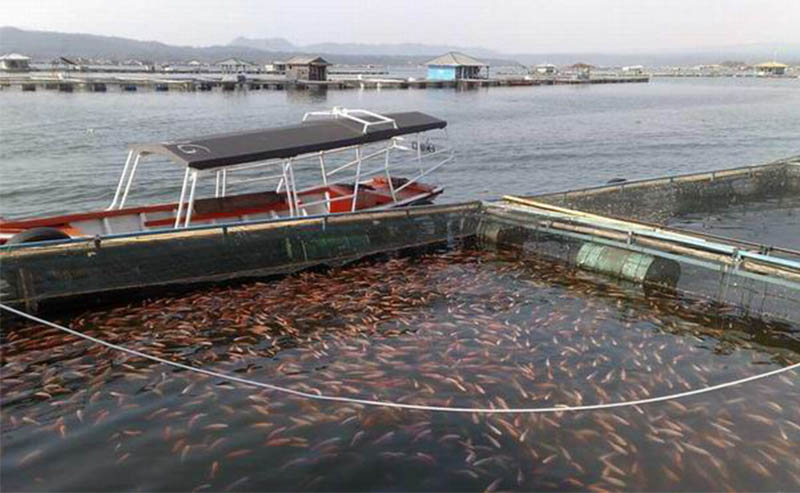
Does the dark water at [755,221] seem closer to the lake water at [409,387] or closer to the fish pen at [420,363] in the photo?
the fish pen at [420,363]

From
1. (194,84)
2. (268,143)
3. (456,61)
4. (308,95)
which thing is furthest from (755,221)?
(456,61)

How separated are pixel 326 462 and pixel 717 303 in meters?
9.84

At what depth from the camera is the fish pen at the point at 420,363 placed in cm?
757

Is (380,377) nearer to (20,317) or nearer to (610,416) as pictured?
(610,416)

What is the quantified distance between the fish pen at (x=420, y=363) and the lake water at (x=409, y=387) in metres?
0.04

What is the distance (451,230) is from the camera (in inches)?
672

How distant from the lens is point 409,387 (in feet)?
30.6

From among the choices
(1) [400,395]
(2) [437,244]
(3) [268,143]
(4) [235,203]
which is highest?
(3) [268,143]

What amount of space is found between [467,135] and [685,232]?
40748mm

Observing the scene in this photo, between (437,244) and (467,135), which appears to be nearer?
(437,244)

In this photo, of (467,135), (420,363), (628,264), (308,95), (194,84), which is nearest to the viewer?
(420,363)

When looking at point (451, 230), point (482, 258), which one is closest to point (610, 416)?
point (482, 258)

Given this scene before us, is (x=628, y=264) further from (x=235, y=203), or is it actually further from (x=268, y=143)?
(x=235, y=203)

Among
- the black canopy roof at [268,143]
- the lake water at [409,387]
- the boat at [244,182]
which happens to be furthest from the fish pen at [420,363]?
the boat at [244,182]
